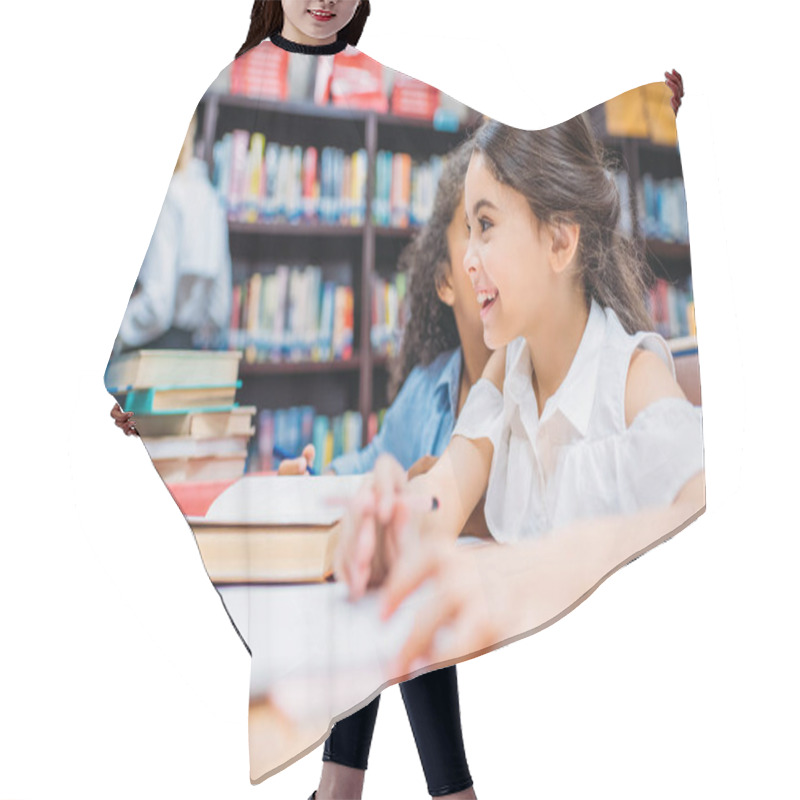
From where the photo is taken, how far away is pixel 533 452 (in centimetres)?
197

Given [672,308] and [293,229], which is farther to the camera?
[672,308]

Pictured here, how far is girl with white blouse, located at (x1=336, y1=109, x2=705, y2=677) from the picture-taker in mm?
1948

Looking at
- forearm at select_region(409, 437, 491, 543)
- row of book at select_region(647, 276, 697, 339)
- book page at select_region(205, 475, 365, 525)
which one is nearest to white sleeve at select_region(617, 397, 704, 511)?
row of book at select_region(647, 276, 697, 339)

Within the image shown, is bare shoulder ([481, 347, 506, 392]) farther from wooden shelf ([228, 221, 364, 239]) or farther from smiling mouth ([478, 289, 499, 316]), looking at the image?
wooden shelf ([228, 221, 364, 239])

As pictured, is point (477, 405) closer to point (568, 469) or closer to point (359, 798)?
point (568, 469)

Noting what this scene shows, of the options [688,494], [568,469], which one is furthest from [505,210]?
[688,494]

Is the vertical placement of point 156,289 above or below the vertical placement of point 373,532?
above

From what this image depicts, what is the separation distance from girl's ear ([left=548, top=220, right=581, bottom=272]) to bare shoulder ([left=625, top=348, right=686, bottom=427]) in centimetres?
20

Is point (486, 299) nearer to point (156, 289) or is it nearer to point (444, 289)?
point (444, 289)

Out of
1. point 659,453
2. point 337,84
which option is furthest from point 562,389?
point 337,84

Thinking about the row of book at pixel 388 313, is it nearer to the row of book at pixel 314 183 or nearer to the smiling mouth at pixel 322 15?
the row of book at pixel 314 183

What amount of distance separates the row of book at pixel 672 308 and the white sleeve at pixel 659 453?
133 mm

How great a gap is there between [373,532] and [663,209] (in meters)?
0.78

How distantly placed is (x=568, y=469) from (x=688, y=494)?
8.7 inches
